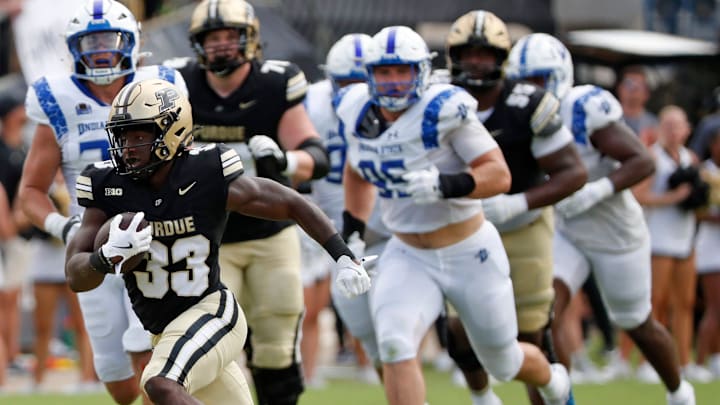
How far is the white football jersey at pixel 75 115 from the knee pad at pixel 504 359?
5.71 feet

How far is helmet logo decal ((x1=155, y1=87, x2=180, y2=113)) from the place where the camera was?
5113mm

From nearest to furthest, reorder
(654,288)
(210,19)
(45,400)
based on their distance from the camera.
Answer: (210,19) < (45,400) < (654,288)

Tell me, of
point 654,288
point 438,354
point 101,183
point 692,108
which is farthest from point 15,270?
point 692,108

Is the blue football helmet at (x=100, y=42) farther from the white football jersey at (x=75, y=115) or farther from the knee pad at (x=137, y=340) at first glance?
the knee pad at (x=137, y=340)

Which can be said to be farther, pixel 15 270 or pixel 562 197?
pixel 15 270

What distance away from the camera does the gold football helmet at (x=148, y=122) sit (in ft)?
16.6

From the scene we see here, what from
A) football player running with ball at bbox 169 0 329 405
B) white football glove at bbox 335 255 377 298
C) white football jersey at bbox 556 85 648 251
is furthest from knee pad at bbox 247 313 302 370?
white football jersey at bbox 556 85 648 251

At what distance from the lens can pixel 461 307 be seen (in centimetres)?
618

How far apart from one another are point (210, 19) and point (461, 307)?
1.76 m

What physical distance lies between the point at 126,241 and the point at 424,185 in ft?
5.04

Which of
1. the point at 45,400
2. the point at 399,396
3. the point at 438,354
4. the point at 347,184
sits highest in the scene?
the point at 347,184

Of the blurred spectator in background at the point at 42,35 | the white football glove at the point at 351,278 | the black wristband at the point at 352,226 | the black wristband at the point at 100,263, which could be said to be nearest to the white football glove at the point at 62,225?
the black wristband at the point at 100,263

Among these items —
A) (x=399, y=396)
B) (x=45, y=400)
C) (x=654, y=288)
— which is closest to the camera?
(x=399, y=396)

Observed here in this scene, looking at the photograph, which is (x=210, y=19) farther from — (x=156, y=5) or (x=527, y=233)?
Answer: (x=156, y=5)
